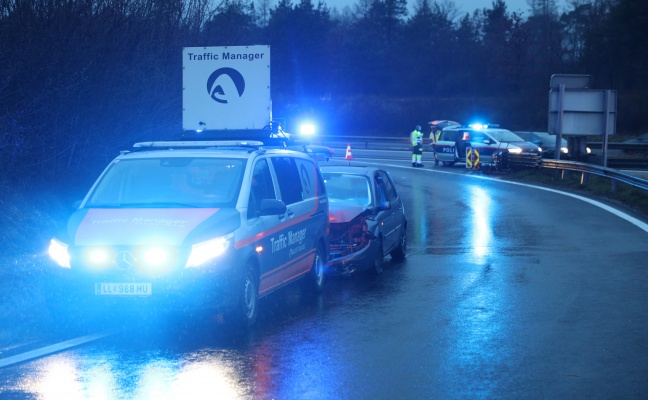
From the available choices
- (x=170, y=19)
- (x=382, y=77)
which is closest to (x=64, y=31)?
(x=170, y=19)

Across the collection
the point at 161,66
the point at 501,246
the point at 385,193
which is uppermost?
the point at 161,66

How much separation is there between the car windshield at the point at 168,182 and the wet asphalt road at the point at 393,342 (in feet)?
4.07

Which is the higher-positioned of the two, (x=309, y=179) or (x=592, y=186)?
(x=309, y=179)

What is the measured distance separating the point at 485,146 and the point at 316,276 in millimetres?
28924

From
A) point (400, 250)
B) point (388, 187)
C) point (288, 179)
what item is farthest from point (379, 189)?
point (288, 179)

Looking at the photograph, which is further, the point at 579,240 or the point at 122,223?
the point at 579,240

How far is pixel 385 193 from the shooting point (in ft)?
48.6

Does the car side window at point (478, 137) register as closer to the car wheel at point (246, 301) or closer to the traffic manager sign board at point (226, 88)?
the traffic manager sign board at point (226, 88)

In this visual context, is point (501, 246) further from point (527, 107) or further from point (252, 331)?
point (527, 107)

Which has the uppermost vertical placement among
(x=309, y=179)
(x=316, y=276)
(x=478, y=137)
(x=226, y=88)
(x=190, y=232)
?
(x=226, y=88)

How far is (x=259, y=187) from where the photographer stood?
33.7 feet

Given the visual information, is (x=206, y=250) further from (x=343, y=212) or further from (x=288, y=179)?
(x=343, y=212)

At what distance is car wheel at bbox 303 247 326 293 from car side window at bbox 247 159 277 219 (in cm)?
150

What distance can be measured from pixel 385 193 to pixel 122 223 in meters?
6.33
